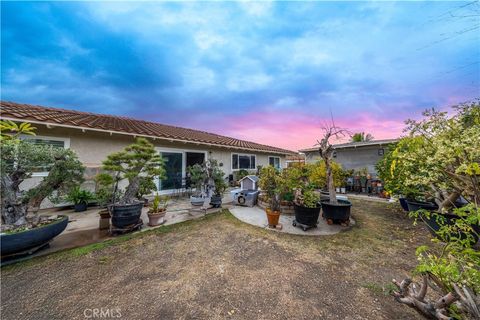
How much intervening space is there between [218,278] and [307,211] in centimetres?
255

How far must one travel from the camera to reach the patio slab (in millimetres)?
3962

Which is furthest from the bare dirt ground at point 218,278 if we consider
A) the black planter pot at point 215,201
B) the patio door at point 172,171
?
the patio door at point 172,171

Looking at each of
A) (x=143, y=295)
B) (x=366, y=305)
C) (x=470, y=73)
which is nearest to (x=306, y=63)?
(x=470, y=73)

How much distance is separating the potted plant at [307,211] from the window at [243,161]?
287 inches

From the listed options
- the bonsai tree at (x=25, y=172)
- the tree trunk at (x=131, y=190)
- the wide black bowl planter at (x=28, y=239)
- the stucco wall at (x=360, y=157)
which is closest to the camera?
the wide black bowl planter at (x=28, y=239)

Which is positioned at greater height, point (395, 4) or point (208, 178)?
point (395, 4)

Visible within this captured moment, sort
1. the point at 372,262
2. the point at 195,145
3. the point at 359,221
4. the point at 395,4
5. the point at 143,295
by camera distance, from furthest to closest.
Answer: the point at 195,145
the point at 359,221
the point at 395,4
the point at 372,262
the point at 143,295

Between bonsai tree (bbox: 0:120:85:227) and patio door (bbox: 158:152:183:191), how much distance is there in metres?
4.23

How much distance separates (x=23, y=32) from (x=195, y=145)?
21.9 feet

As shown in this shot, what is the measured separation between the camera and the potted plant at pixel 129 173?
364cm

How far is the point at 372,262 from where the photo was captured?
9.12 feet

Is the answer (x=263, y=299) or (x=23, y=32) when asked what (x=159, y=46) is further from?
(x=263, y=299)

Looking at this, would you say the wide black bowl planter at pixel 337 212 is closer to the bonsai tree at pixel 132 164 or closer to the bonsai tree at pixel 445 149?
the bonsai tree at pixel 445 149

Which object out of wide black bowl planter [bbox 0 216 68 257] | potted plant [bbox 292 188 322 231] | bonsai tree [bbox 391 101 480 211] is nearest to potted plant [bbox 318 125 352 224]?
potted plant [bbox 292 188 322 231]
